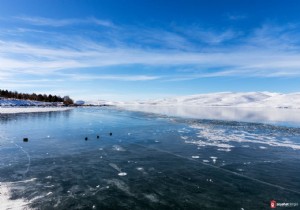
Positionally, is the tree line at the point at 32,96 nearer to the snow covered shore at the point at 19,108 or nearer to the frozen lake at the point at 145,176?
the snow covered shore at the point at 19,108

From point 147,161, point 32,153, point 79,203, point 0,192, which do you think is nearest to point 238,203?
point 79,203

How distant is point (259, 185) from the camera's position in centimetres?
1218

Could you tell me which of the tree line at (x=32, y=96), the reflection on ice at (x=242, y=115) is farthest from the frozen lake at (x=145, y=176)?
the tree line at (x=32, y=96)

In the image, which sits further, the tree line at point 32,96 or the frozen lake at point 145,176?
Result: the tree line at point 32,96

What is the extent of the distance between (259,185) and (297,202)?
2.04m

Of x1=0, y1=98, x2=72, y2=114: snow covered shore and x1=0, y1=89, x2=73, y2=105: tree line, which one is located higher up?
x1=0, y1=89, x2=73, y2=105: tree line

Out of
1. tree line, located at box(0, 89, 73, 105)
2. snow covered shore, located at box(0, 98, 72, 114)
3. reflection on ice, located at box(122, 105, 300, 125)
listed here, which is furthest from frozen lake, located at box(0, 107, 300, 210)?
tree line, located at box(0, 89, 73, 105)

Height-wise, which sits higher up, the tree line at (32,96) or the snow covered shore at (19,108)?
the tree line at (32,96)

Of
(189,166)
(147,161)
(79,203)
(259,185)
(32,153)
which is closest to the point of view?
(79,203)

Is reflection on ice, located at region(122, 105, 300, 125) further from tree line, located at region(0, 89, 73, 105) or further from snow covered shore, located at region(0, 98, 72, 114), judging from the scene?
tree line, located at region(0, 89, 73, 105)

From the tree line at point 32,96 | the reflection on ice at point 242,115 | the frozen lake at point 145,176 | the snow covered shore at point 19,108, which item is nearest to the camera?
the frozen lake at point 145,176

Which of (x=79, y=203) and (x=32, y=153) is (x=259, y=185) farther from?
(x=32, y=153)

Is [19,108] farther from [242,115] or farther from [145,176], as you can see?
[145,176]

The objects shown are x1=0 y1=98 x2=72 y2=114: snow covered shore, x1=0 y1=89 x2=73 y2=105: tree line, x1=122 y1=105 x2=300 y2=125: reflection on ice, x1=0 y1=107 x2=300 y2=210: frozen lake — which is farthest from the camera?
x1=0 y1=89 x2=73 y2=105: tree line
